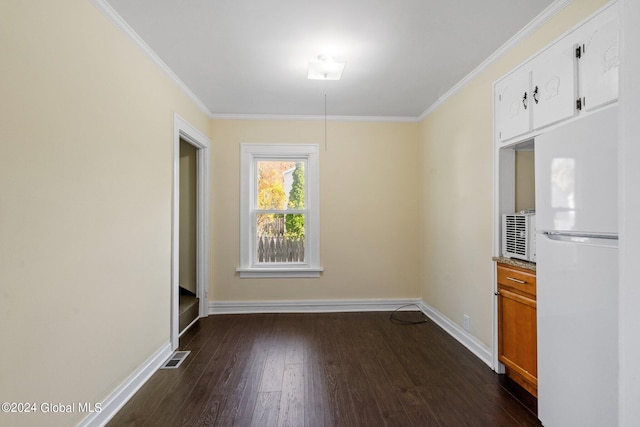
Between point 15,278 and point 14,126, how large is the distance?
25.5 inches

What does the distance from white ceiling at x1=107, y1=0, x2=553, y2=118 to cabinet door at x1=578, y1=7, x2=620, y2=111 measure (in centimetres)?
42

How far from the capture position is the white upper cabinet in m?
1.61

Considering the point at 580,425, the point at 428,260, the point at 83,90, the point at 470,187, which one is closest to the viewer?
the point at 580,425

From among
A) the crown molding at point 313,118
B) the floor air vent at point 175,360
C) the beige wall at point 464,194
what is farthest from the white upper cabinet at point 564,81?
the floor air vent at point 175,360

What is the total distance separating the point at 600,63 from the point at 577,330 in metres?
1.37

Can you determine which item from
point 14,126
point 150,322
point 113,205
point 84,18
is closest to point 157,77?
point 84,18

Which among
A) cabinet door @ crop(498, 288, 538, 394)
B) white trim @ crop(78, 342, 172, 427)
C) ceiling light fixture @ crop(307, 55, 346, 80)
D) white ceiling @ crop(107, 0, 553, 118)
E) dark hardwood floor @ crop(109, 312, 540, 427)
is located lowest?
dark hardwood floor @ crop(109, 312, 540, 427)

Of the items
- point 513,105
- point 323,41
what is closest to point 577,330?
point 513,105

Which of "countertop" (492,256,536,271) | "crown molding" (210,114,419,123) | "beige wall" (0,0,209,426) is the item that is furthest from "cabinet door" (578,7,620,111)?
"beige wall" (0,0,209,426)

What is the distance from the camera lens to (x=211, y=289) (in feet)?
13.2

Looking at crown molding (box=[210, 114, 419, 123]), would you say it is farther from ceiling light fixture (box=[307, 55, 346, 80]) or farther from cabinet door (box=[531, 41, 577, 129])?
cabinet door (box=[531, 41, 577, 129])

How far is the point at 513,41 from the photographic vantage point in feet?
7.57

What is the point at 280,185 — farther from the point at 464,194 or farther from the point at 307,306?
the point at 464,194

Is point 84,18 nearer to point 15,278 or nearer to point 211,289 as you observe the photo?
point 15,278
